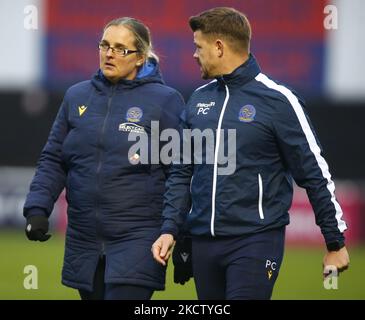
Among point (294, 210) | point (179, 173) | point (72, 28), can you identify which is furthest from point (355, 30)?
point (179, 173)

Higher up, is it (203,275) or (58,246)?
(203,275)

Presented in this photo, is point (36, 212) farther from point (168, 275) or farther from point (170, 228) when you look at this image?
point (168, 275)

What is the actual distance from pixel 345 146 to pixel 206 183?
11.5 m

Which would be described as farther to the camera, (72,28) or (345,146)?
(345,146)

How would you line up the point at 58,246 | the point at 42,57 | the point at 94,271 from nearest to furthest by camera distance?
the point at 94,271, the point at 58,246, the point at 42,57

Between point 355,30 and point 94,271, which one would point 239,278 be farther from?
point 355,30

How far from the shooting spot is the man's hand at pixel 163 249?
549 cm

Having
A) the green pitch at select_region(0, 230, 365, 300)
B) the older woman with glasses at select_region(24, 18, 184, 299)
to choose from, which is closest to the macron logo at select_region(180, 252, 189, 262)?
the older woman with glasses at select_region(24, 18, 184, 299)

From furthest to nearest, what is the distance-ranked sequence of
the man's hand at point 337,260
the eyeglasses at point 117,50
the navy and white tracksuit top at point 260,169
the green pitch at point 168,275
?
the green pitch at point 168,275 < the eyeglasses at point 117,50 < the navy and white tracksuit top at point 260,169 < the man's hand at point 337,260

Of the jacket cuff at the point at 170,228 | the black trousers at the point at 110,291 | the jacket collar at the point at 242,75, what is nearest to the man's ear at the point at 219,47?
the jacket collar at the point at 242,75

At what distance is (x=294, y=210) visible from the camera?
50.5 feet

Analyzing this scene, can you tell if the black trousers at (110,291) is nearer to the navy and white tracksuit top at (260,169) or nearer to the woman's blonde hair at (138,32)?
the navy and white tracksuit top at (260,169)

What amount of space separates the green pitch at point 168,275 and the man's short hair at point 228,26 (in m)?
4.62

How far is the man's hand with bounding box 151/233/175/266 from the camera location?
5.49 meters
